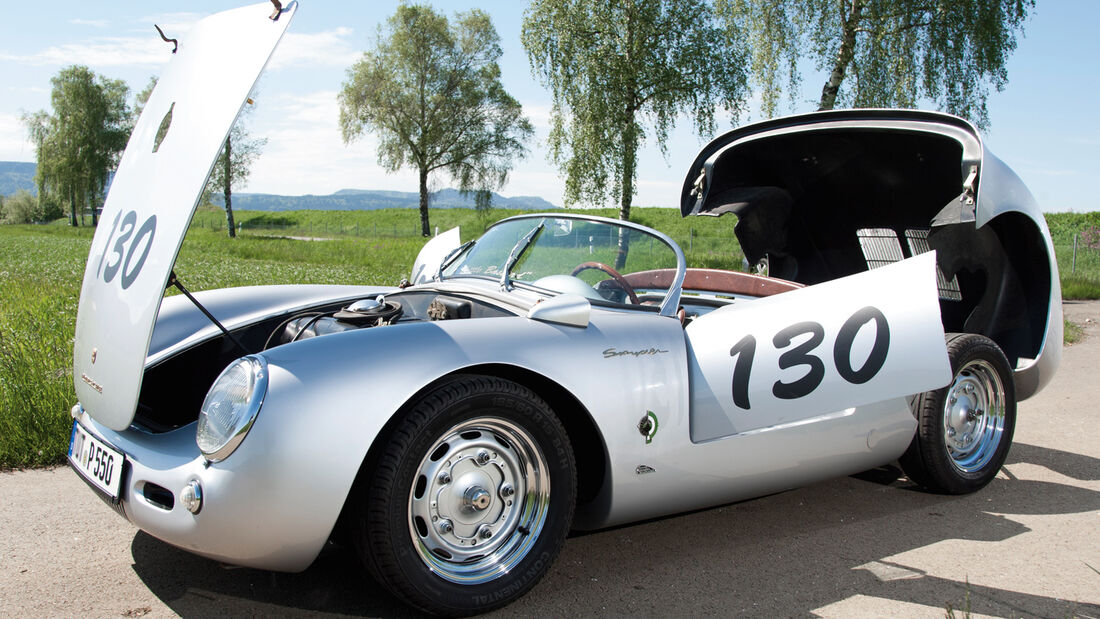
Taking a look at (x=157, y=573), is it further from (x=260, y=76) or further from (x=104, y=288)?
(x=260, y=76)

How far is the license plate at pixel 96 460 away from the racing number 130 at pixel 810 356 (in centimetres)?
225

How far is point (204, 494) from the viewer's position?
231 cm

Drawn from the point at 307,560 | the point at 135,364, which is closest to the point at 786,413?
the point at 307,560

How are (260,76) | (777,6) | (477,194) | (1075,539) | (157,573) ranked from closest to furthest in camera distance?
(260,76) → (157,573) → (1075,539) → (777,6) → (477,194)

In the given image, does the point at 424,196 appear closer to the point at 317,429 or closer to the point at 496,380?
the point at 496,380

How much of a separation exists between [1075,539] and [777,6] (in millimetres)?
16686

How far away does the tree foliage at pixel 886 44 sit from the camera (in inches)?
692

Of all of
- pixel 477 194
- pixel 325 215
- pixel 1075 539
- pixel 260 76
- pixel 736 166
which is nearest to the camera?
pixel 260 76

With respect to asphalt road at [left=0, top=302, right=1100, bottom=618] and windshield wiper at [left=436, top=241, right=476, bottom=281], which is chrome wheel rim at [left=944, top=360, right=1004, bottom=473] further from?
windshield wiper at [left=436, top=241, right=476, bottom=281]

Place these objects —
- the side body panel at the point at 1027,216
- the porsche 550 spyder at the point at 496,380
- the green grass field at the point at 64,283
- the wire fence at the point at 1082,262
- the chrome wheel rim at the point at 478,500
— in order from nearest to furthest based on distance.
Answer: the porsche 550 spyder at the point at 496,380 → the chrome wheel rim at the point at 478,500 → the side body panel at the point at 1027,216 → the green grass field at the point at 64,283 → the wire fence at the point at 1082,262

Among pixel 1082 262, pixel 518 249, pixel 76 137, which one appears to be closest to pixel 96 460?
pixel 518 249

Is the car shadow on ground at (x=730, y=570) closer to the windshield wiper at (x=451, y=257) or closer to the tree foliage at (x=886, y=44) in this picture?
the windshield wiper at (x=451, y=257)

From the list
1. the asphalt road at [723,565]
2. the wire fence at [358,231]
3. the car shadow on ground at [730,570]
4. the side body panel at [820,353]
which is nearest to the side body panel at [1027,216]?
the asphalt road at [723,565]

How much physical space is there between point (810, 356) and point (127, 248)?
2.65 metres
